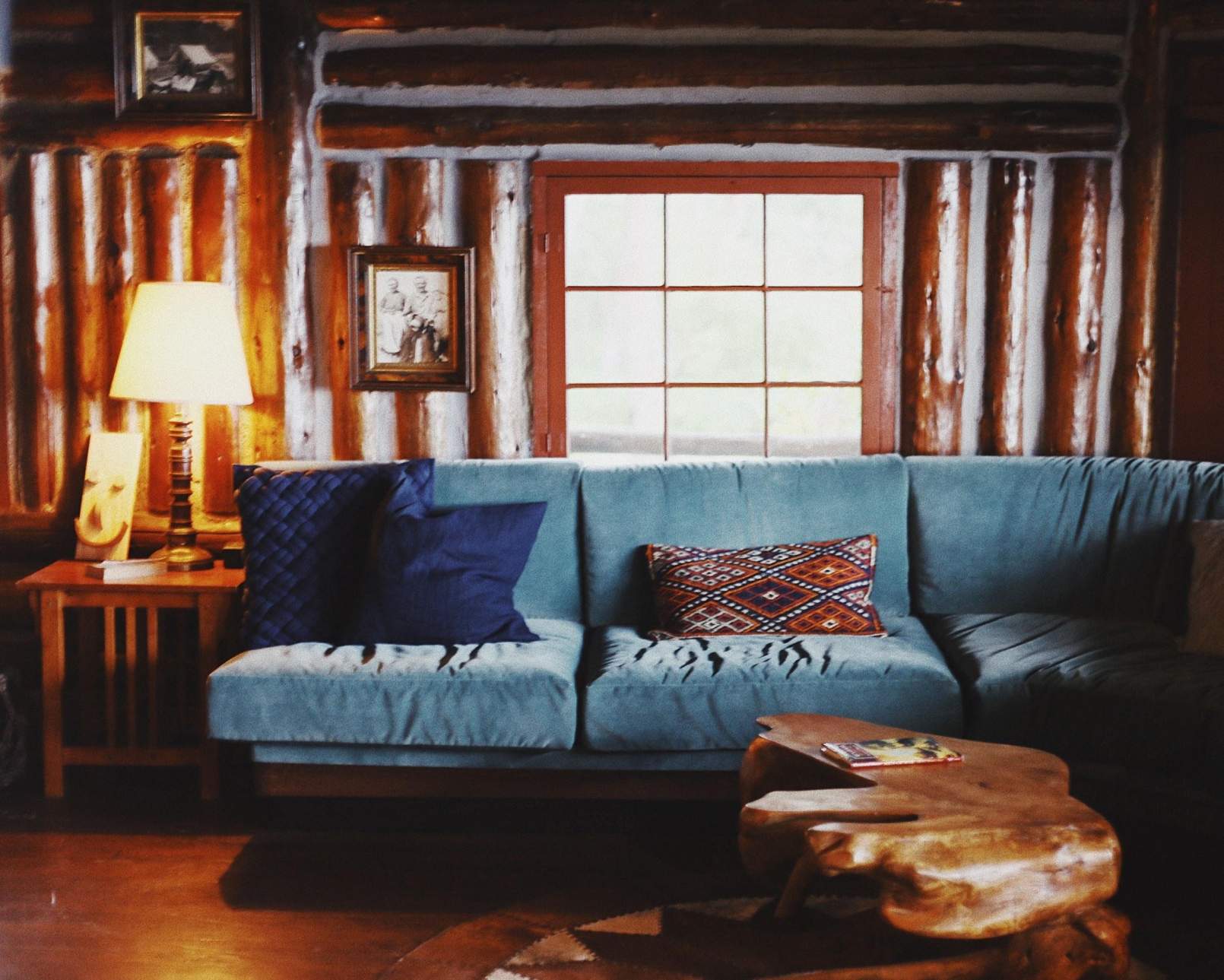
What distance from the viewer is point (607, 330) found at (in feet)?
15.1

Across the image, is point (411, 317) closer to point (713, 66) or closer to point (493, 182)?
point (493, 182)

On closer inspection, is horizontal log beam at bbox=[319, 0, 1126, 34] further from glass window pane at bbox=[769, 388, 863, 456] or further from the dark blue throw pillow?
the dark blue throw pillow

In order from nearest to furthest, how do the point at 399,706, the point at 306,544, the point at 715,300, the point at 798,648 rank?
the point at 399,706, the point at 798,648, the point at 306,544, the point at 715,300

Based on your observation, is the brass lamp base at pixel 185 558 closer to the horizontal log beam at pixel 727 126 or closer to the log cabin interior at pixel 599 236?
the log cabin interior at pixel 599 236

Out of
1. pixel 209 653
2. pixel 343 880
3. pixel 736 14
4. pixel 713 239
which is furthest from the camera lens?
pixel 713 239

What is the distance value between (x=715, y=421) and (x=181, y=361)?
198 centimetres

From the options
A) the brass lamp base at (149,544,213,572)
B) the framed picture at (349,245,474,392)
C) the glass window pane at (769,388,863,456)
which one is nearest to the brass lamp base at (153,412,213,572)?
the brass lamp base at (149,544,213,572)

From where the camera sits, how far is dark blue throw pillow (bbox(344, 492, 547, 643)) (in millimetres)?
3697

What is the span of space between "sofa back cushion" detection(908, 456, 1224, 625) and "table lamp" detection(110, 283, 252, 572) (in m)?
2.37

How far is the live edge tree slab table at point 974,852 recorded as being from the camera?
7.81ft

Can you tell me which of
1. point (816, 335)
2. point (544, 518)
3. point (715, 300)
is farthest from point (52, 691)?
point (816, 335)

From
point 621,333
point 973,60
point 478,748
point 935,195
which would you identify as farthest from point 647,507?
point 973,60

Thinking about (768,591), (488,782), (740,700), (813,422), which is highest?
(813,422)

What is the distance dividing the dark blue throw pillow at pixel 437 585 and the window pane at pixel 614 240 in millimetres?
1173
